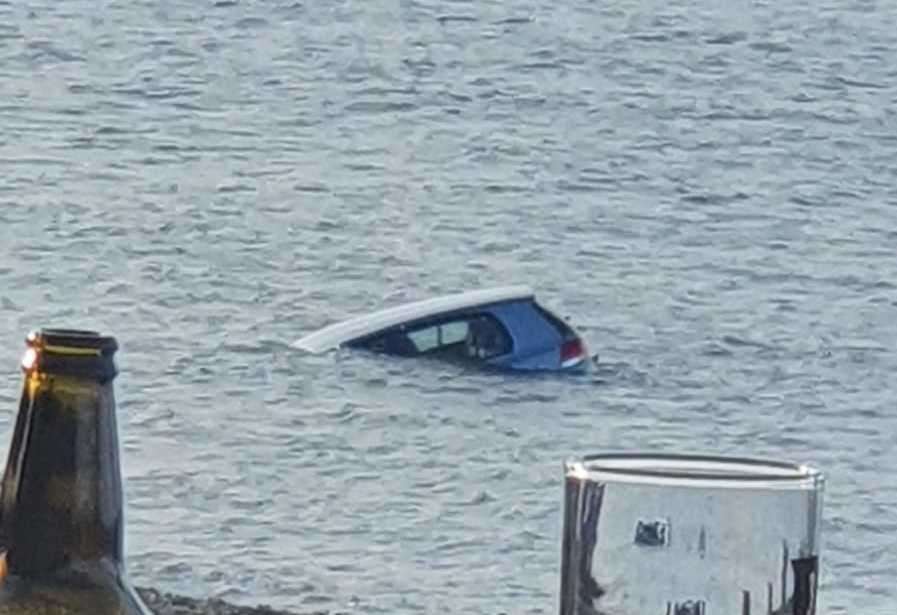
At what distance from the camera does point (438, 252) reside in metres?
24.0

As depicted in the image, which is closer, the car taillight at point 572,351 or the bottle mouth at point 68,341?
the bottle mouth at point 68,341

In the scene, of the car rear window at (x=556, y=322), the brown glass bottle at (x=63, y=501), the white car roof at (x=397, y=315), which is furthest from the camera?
the car rear window at (x=556, y=322)

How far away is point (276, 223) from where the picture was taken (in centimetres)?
2564

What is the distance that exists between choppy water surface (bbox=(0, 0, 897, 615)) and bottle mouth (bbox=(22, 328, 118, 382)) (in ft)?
31.9

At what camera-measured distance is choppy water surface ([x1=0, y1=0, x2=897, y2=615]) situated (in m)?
13.5

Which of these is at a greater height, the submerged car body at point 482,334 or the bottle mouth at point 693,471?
the bottle mouth at point 693,471

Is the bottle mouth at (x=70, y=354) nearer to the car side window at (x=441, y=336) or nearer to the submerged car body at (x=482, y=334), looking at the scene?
the submerged car body at (x=482, y=334)

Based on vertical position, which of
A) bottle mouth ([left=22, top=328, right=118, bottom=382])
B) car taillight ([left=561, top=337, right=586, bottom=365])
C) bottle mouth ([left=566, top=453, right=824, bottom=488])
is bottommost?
car taillight ([left=561, top=337, right=586, bottom=365])

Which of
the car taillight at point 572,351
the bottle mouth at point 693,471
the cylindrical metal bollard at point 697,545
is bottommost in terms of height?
the car taillight at point 572,351

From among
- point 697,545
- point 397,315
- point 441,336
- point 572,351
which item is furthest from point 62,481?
point 397,315

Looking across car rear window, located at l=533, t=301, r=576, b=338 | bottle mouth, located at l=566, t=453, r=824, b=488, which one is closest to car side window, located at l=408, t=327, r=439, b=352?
car rear window, located at l=533, t=301, r=576, b=338

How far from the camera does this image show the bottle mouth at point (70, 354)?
1.21 metres

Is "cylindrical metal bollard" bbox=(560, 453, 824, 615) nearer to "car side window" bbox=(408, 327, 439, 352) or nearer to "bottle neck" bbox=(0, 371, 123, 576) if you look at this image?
"bottle neck" bbox=(0, 371, 123, 576)

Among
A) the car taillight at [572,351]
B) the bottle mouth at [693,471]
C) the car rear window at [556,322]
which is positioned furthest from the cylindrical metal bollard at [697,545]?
the car rear window at [556,322]
